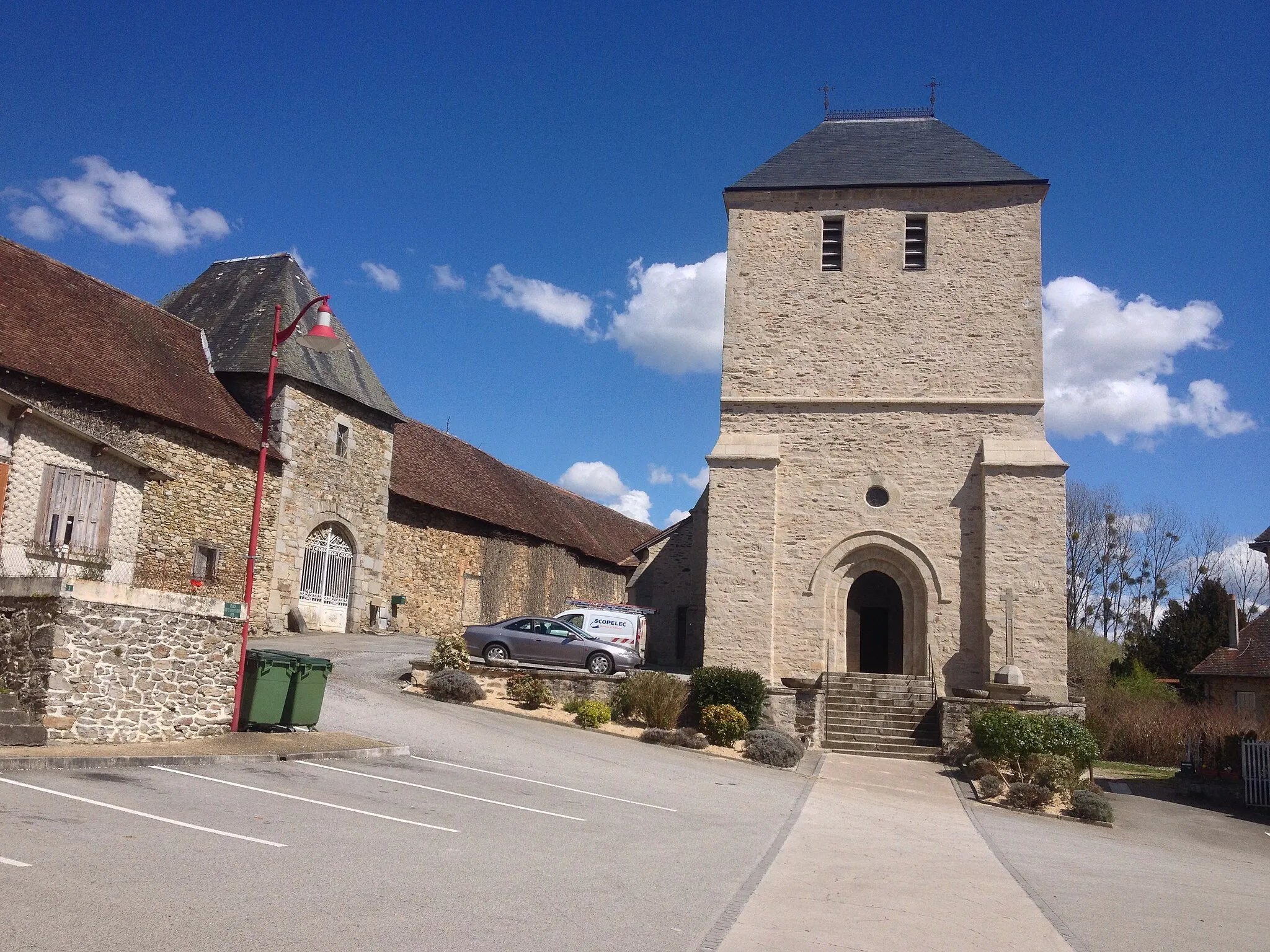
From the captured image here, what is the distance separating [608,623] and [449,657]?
17.4 feet

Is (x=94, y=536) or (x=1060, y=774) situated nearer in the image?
(x=1060, y=774)

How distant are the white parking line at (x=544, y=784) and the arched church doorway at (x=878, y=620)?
36.5 ft

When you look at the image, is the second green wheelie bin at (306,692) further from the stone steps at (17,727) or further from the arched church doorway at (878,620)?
the arched church doorway at (878,620)

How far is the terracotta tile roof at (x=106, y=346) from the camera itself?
1697cm

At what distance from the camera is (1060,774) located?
544 inches

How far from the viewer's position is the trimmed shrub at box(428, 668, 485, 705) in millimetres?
16781

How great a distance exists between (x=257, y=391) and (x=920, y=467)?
13.6 meters

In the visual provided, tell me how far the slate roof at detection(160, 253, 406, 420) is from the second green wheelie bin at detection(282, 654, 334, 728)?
406 inches

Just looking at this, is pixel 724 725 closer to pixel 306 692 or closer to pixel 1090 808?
pixel 1090 808

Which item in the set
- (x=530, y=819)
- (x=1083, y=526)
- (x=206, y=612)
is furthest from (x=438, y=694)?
(x=1083, y=526)

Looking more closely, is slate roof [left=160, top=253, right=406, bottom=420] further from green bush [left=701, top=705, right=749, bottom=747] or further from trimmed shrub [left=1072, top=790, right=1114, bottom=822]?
trimmed shrub [left=1072, top=790, right=1114, bottom=822]

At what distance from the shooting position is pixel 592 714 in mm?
16172

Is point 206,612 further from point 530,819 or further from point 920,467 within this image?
point 920,467

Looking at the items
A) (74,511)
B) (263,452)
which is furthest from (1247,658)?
(74,511)
